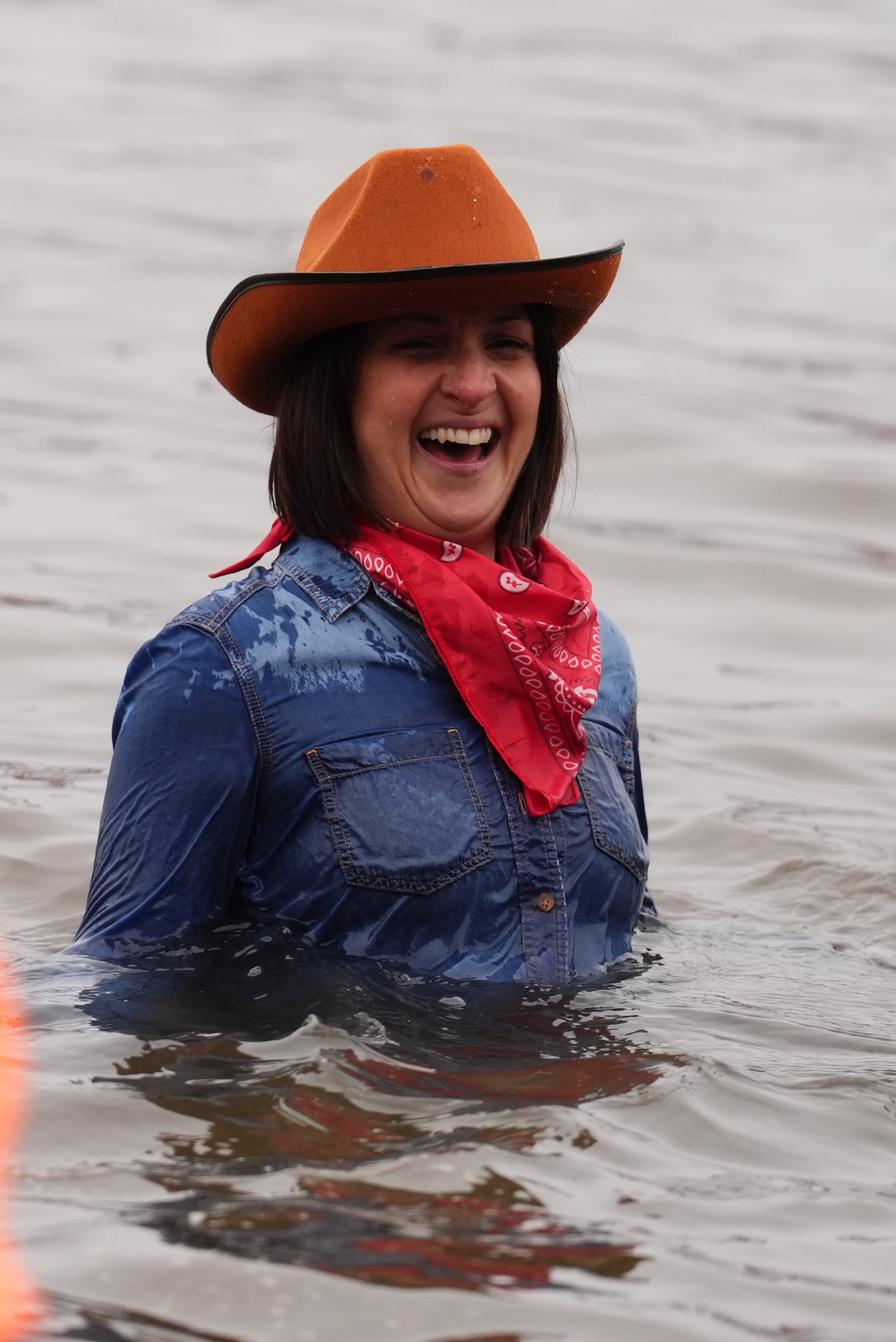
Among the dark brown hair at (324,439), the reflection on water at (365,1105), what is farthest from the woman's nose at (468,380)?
the reflection on water at (365,1105)

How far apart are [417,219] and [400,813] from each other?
0.97 m

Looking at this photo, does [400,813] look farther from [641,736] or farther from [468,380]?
[641,736]

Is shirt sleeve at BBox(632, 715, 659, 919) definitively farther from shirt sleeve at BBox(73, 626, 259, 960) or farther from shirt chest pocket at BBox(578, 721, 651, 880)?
shirt sleeve at BBox(73, 626, 259, 960)

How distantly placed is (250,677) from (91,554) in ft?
15.3

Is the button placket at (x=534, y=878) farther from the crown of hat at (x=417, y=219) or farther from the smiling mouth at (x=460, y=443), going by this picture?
the crown of hat at (x=417, y=219)

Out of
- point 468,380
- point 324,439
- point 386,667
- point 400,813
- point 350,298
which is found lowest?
point 400,813

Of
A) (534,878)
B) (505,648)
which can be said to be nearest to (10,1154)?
(534,878)

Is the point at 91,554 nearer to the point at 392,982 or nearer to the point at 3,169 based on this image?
the point at 392,982

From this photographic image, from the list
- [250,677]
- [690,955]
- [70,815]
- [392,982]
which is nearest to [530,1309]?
[392,982]

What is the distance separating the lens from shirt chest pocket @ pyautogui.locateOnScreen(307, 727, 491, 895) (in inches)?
125

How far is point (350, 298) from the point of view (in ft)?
10.5

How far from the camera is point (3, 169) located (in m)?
14.8

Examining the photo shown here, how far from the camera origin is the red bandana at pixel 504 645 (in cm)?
328

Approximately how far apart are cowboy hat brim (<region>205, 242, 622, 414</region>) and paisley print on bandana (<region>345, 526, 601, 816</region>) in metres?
0.34
